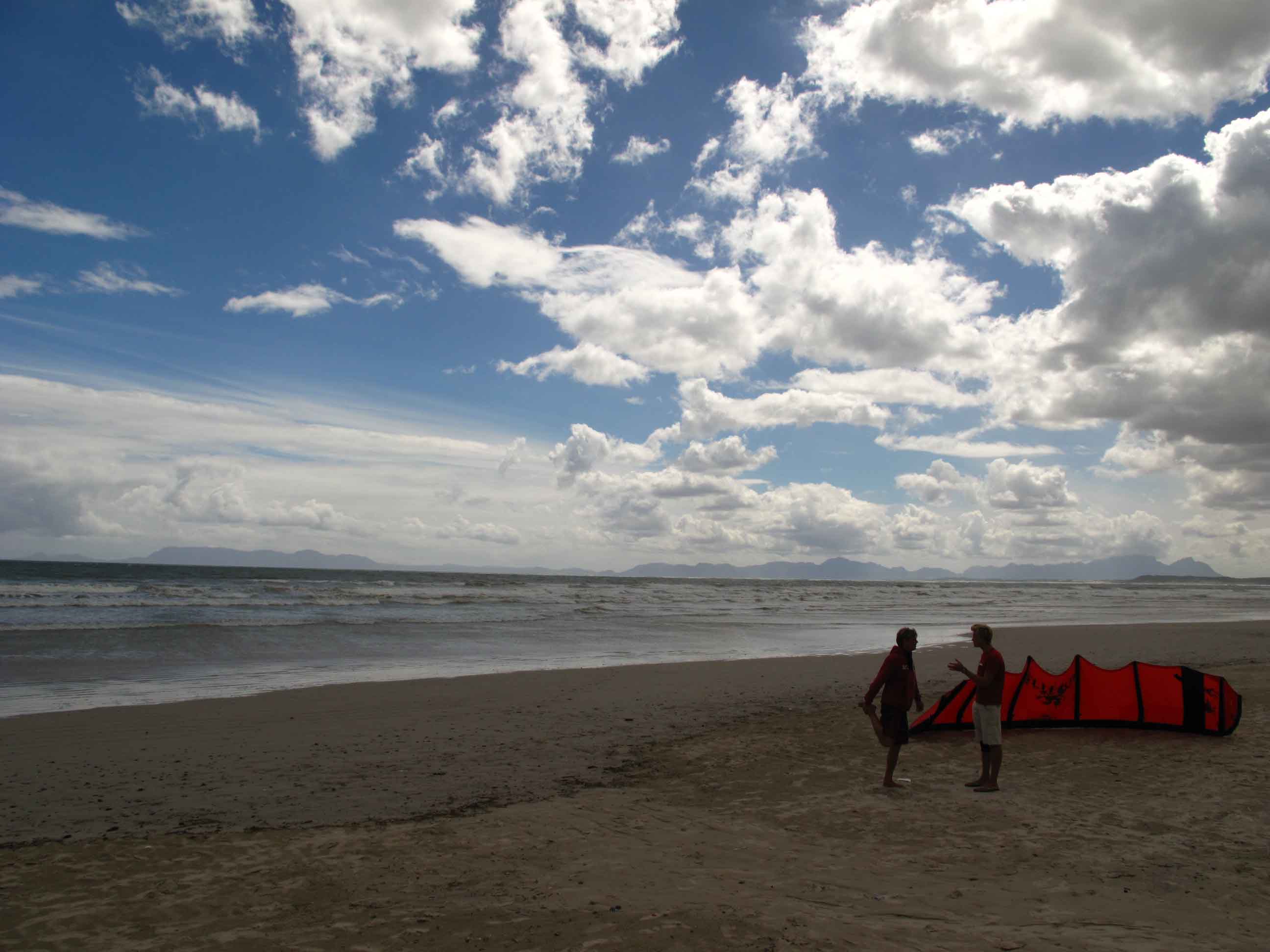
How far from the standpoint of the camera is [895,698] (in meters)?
7.50

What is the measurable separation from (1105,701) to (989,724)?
3.63m

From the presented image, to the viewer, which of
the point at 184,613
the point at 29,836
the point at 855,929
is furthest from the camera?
the point at 184,613

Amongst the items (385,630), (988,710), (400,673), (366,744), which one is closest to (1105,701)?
(988,710)

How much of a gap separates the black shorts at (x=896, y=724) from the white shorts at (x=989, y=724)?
2.19 feet

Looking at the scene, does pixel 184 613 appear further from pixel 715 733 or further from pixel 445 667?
pixel 715 733

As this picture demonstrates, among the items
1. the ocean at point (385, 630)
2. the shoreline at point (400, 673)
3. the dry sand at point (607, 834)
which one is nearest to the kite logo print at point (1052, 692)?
the dry sand at point (607, 834)

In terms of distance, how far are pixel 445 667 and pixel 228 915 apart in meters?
12.1

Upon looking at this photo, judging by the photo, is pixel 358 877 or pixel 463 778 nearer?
pixel 358 877

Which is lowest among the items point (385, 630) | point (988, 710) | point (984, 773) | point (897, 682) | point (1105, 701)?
point (385, 630)

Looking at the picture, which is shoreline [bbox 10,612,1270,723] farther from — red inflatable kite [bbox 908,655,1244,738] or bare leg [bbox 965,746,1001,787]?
bare leg [bbox 965,746,1001,787]

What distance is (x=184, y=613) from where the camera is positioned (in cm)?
2870

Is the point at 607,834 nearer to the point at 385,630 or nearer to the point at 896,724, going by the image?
the point at 896,724

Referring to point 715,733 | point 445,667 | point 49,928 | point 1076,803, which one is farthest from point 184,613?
point 1076,803

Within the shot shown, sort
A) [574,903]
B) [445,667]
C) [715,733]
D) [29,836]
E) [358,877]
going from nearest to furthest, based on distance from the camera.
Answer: [574,903], [358,877], [29,836], [715,733], [445,667]
